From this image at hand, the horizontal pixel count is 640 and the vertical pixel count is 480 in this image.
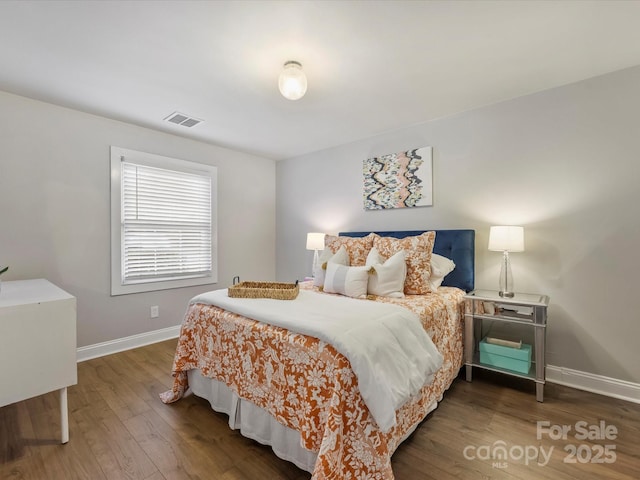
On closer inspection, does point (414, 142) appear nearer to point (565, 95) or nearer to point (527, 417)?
point (565, 95)

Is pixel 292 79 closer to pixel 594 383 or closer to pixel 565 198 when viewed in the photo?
pixel 565 198

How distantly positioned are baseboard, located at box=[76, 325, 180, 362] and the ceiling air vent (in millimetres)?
2332

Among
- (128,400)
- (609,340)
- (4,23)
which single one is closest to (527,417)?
(609,340)

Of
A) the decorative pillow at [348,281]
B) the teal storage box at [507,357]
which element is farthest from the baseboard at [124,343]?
the teal storage box at [507,357]

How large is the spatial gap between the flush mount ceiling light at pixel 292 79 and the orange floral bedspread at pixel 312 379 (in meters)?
1.56

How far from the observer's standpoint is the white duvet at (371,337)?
131 centimetres

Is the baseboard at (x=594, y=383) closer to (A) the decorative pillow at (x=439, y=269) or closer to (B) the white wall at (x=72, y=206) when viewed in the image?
(A) the decorative pillow at (x=439, y=269)

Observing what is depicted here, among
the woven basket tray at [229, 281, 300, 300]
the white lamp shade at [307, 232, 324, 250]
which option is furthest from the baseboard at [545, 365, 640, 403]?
the white lamp shade at [307, 232, 324, 250]

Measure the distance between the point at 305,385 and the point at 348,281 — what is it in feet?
3.57

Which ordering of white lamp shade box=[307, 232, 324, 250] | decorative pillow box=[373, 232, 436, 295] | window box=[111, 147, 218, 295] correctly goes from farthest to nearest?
white lamp shade box=[307, 232, 324, 250], window box=[111, 147, 218, 295], decorative pillow box=[373, 232, 436, 295]

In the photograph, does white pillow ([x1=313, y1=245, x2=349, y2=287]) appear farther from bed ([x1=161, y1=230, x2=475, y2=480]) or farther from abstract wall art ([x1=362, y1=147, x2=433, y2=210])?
abstract wall art ([x1=362, y1=147, x2=433, y2=210])

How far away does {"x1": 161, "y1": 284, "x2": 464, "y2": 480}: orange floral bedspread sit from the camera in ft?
4.26

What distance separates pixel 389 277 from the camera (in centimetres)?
242

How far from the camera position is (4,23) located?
171 centimetres
